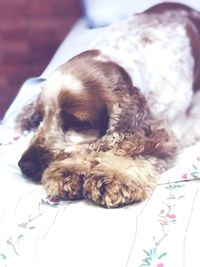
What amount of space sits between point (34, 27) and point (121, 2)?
591 millimetres

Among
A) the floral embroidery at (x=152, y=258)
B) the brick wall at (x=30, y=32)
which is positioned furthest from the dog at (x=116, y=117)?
the brick wall at (x=30, y=32)

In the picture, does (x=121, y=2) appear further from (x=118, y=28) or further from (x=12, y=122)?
(x=12, y=122)

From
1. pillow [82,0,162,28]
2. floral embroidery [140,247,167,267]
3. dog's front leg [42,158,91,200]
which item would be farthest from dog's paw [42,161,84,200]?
pillow [82,0,162,28]

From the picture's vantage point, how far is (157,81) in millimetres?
2125

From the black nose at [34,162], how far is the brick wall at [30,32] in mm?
1217

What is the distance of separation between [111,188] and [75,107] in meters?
0.34

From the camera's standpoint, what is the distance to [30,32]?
3033 millimetres

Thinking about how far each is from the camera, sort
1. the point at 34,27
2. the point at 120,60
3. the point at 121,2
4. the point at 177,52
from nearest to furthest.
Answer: the point at 120,60 < the point at 177,52 < the point at 121,2 < the point at 34,27

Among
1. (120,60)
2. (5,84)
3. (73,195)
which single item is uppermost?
(120,60)

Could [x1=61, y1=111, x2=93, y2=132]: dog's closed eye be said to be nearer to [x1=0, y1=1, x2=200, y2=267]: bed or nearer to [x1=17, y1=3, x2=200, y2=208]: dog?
[x1=17, y1=3, x2=200, y2=208]: dog

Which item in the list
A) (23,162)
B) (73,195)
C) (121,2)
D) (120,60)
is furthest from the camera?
(121,2)

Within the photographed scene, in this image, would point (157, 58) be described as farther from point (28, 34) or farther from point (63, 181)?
point (28, 34)

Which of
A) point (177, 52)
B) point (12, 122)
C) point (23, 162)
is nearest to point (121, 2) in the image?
point (177, 52)

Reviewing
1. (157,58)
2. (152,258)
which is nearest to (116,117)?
(157,58)
